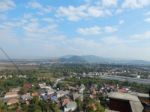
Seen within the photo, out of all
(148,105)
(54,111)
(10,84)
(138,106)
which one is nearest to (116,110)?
(138,106)

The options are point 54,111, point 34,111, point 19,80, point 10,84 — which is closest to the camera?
point 34,111

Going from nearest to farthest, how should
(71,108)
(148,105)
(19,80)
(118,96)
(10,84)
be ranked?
(148,105) < (118,96) < (71,108) < (10,84) < (19,80)

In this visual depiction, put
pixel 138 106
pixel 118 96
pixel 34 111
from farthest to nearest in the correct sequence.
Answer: pixel 34 111
pixel 118 96
pixel 138 106

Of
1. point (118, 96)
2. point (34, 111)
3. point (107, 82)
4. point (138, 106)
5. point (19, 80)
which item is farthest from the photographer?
point (107, 82)

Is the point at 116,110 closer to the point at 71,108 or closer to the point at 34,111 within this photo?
the point at 34,111

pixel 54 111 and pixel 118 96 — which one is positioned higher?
pixel 118 96

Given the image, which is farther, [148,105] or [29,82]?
[29,82]

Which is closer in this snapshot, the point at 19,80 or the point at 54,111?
the point at 54,111

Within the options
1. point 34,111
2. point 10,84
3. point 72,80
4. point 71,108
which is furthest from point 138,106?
point 72,80

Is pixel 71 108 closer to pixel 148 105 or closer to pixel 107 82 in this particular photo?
pixel 148 105
